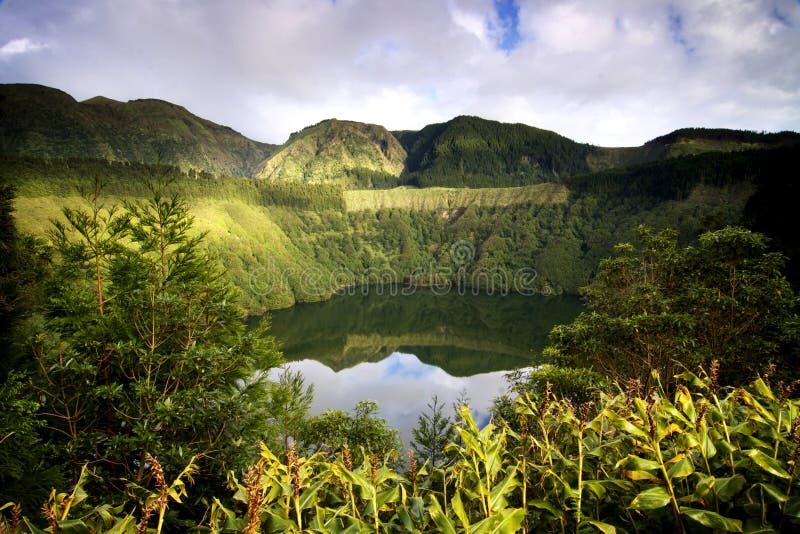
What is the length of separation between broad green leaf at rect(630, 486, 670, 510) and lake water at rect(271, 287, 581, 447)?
2933 cm

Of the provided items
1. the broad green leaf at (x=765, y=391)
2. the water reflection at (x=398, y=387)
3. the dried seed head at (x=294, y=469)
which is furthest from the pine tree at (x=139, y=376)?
the water reflection at (x=398, y=387)

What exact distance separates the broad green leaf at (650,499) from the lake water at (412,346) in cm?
2933

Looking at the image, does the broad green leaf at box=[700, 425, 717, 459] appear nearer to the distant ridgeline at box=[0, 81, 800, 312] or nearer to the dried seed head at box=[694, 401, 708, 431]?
the dried seed head at box=[694, 401, 708, 431]

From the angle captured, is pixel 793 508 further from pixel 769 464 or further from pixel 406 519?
pixel 406 519

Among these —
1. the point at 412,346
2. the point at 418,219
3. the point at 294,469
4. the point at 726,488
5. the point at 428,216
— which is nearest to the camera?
the point at 726,488

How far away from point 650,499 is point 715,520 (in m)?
0.16

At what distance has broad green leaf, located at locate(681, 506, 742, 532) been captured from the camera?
106 cm

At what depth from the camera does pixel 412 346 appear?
67.1 metres

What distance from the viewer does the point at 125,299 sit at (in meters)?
7.61

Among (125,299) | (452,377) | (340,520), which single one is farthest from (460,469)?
(452,377)

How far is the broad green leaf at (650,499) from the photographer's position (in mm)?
1161

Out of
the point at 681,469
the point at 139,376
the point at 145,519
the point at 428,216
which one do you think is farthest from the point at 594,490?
the point at 428,216

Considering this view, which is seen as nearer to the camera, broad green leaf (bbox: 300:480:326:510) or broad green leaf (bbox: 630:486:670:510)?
broad green leaf (bbox: 630:486:670:510)

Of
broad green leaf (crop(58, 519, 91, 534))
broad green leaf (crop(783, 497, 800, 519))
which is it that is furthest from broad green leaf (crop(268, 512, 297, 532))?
broad green leaf (crop(783, 497, 800, 519))
